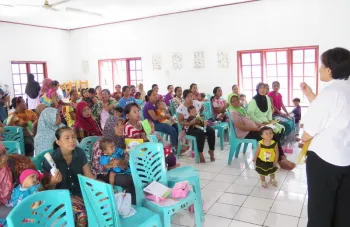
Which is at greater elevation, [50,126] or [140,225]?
[50,126]

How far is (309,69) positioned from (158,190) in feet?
19.2

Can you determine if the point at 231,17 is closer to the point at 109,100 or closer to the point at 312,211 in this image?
the point at 109,100

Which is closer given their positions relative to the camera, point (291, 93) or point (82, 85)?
point (291, 93)

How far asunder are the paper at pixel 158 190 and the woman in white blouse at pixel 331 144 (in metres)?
1.01

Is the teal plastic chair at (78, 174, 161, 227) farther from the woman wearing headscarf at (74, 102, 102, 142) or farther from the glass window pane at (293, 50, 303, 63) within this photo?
the glass window pane at (293, 50, 303, 63)

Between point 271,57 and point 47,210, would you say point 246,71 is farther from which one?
point 47,210

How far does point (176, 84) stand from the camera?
8.52 meters

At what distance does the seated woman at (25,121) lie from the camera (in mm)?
4223

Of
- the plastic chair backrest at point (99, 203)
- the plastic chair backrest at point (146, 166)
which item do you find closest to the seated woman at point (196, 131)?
the plastic chair backrest at point (146, 166)

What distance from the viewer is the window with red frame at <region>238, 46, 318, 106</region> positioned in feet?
22.7

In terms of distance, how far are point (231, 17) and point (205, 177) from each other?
4.89m

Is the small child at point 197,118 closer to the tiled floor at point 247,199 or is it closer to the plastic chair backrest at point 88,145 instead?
the tiled floor at point 247,199

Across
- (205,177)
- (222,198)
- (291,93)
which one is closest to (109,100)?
(205,177)

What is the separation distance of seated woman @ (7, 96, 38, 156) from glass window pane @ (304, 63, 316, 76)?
5.77m
